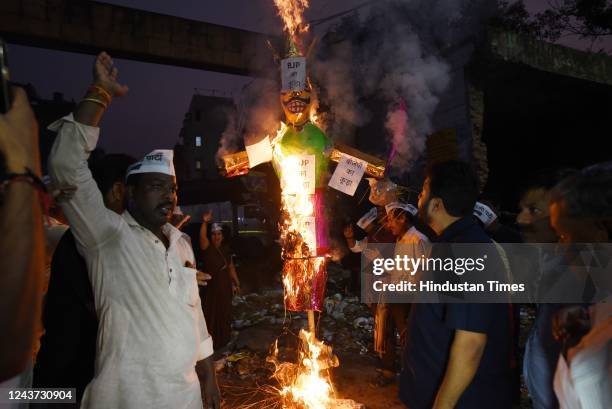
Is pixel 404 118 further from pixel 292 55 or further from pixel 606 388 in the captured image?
pixel 606 388

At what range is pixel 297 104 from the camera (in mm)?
4039

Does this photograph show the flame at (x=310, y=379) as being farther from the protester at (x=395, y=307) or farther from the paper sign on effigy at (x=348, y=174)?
the paper sign on effigy at (x=348, y=174)

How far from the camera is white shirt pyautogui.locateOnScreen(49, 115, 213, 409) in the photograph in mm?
1888

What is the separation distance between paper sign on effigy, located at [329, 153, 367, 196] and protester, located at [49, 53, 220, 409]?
218 cm

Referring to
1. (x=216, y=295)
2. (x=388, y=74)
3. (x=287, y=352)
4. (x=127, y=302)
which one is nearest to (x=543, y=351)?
(x=127, y=302)

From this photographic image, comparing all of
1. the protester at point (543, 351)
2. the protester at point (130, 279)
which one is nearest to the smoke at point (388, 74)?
the protester at point (130, 279)

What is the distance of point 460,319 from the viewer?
79.7 inches

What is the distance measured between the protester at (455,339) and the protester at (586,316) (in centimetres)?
40

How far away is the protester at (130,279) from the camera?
188cm

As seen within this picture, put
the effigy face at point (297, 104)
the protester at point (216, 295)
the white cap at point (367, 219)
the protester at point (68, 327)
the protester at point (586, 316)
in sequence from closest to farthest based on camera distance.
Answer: the protester at point (586, 316)
the protester at point (68, 327)
the effigy face at point (297, 104)
the protester at point (216, 295)
the white cap at point (367, 219)

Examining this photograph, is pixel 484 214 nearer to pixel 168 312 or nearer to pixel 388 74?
pixel 388 74

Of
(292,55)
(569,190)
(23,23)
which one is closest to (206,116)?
(23,23)

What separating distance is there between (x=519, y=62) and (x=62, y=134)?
27.5 ft

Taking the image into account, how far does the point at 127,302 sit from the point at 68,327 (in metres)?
0.40
